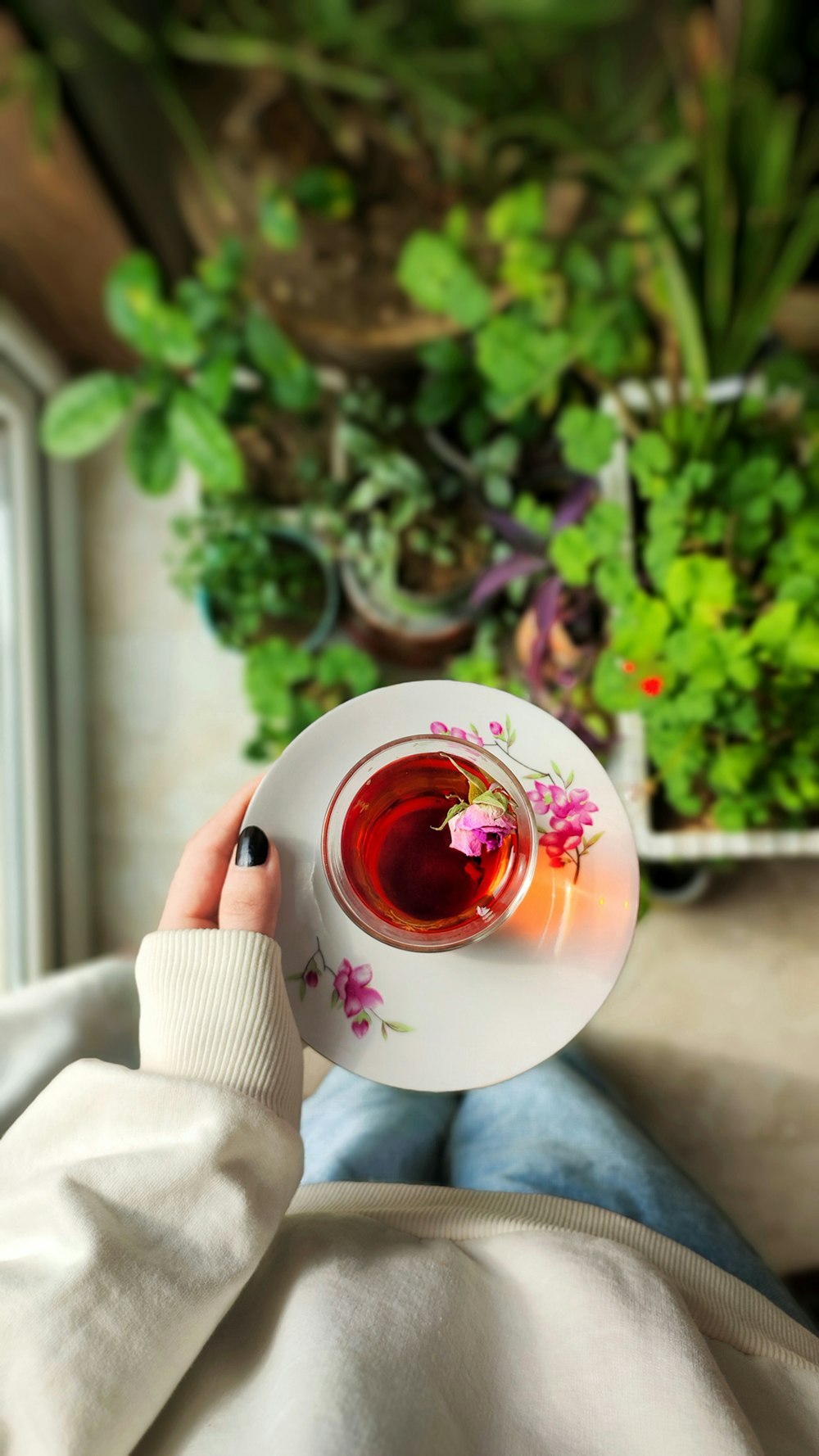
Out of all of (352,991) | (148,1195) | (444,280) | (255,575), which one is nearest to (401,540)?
(255,575)

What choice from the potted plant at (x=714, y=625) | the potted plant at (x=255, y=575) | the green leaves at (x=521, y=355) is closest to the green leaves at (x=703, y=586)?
the potted plant at (x=714, y=625)

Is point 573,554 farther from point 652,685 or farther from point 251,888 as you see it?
point 251,888

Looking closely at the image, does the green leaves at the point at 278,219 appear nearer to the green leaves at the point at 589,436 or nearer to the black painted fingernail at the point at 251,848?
the green leaves at the point at 589,436

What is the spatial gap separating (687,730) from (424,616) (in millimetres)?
469

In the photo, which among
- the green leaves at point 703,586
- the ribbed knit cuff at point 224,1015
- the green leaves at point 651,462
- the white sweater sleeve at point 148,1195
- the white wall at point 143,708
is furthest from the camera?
the white wall at point 143,708

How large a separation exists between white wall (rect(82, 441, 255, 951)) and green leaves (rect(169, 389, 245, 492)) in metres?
0.38

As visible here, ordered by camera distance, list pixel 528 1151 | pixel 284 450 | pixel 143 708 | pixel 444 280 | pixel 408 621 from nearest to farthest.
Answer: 1. pixel 528 1151
2. pixel 444 280
3. pixel 408 621
4. pixel 284 450
5. pixel 143 708

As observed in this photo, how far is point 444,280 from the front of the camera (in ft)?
3.87

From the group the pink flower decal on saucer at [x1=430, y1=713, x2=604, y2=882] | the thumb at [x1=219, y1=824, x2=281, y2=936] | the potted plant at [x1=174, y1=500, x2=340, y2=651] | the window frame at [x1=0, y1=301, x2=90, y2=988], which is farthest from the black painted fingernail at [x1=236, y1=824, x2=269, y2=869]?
the window frame at [x1=0, y1=301, x2=90, y2=988]

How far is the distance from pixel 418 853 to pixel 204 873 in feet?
0.54

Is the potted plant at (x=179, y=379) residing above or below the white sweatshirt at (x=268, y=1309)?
above

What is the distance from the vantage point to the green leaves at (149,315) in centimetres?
122

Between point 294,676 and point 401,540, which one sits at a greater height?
point 401,540

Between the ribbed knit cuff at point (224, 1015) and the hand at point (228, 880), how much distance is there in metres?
0.02
